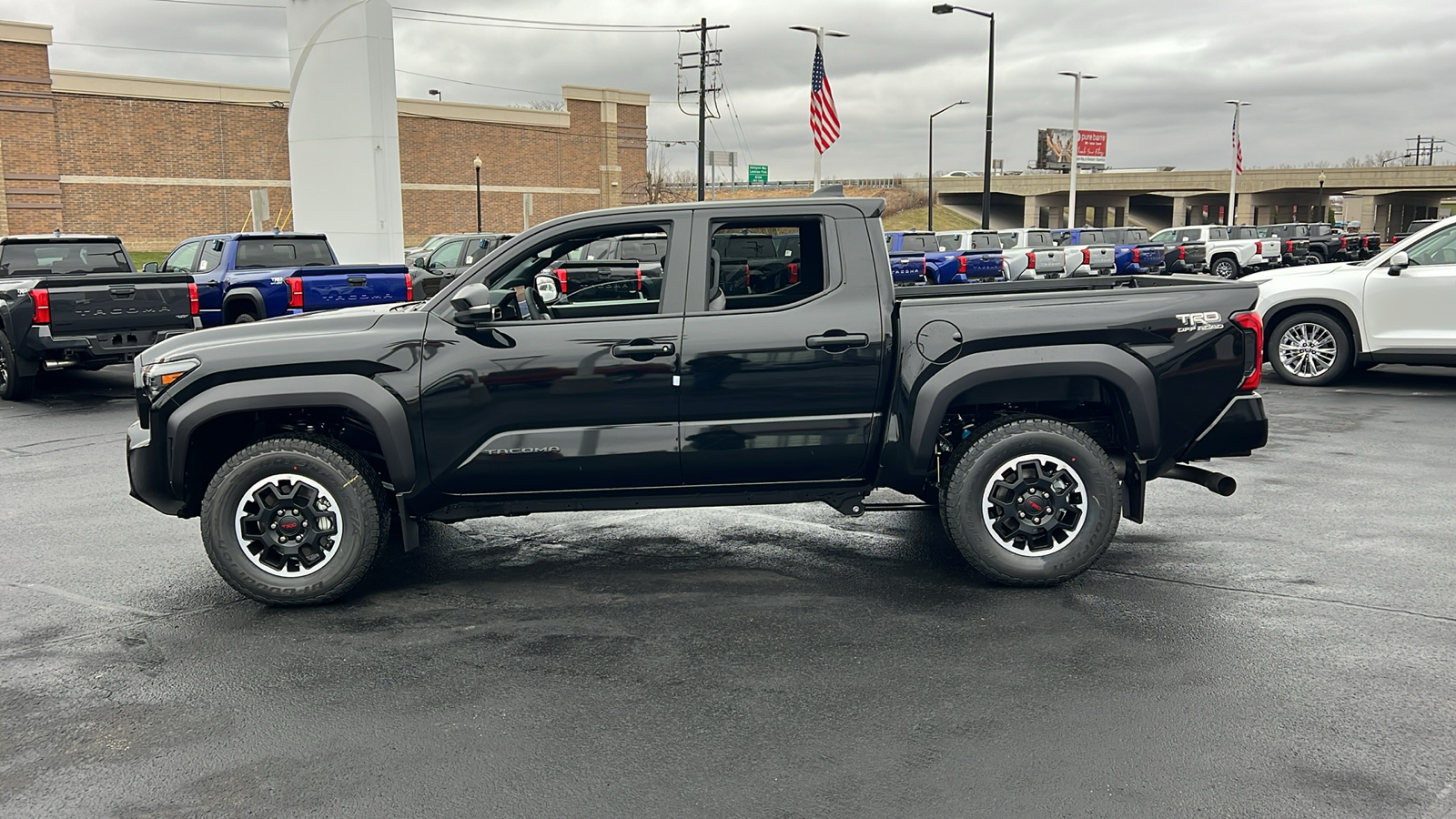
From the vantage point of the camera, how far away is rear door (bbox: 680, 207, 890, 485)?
549 centimetres

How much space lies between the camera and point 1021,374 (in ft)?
18.1

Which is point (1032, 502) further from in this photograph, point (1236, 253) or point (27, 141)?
point (27, 141)

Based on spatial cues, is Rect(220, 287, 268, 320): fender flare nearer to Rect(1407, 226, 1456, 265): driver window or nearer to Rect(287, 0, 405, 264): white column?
Rect(287, 0, 405, 264): white column

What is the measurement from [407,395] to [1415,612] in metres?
4.86

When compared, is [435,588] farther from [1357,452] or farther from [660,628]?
[1357,452]

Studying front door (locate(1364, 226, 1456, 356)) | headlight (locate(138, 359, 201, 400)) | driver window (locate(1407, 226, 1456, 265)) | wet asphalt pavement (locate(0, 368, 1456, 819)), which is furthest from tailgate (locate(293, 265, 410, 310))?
driver window (locate(1407, 226, 1456, 265))

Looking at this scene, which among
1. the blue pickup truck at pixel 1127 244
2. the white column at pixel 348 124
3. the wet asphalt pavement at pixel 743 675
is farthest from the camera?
the blue pickup truck at pixel 1127 244

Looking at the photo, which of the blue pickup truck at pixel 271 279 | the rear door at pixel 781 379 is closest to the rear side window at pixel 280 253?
the blue pickup truck at pixel 271 279

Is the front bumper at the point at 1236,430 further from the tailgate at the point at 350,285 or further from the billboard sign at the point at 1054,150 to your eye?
the billboard sign at the point at 1054,150

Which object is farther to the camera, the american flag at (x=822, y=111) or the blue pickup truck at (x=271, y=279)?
the american flag at (x=822, y=111)

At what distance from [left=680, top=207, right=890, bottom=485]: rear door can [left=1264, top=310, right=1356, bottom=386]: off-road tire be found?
9.20 m

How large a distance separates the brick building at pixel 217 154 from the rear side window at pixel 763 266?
46.4 m

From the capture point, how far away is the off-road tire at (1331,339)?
41.3 ft

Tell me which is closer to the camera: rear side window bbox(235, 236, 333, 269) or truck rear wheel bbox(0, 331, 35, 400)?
truck rear wheel bbox(0, 331, 35, 400)
